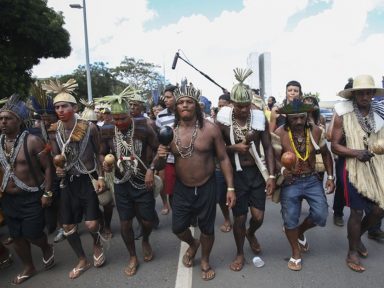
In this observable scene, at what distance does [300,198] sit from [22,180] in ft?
9.95

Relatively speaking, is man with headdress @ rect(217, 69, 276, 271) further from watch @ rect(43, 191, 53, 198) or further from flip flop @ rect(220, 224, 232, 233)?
watch @ rect(43, 191, 53, 198)

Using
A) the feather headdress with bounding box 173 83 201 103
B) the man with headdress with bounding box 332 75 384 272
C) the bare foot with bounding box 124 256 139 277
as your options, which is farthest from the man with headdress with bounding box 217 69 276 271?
the bare foot with bounding box 124 256 139 277

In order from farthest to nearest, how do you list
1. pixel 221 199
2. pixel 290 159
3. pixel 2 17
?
1. pixel 2 17
2. pixel 221 199
3. pixel 290 159

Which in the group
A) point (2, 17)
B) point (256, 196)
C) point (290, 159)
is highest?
point (2, 17)

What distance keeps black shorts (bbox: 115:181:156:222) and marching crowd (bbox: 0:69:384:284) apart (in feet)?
0.04

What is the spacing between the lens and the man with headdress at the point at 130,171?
382 centimetres

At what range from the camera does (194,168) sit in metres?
3.58

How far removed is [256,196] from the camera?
3.81 m

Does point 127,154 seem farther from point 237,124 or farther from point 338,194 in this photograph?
point 338,194

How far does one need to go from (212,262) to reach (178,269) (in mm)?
409

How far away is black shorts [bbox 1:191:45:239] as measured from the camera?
3727 millimetres

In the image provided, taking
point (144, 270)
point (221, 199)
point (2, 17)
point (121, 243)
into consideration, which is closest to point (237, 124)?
point (221, 199)

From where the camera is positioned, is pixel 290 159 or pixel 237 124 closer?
pixel 290 159

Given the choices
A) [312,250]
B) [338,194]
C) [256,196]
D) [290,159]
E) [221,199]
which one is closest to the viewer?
[290,159]
